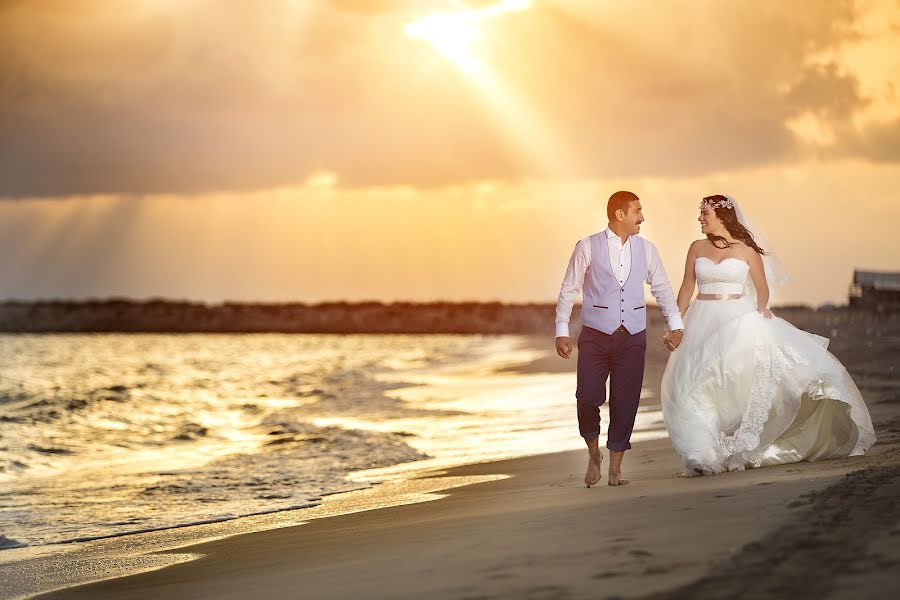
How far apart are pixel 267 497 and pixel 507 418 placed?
318 inches

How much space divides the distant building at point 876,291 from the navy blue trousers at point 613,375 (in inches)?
2115

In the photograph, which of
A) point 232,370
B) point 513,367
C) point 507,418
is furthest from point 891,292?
point 507,418

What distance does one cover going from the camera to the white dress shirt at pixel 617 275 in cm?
884

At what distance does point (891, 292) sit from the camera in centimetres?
5959

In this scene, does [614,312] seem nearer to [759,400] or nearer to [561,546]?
[759,400]

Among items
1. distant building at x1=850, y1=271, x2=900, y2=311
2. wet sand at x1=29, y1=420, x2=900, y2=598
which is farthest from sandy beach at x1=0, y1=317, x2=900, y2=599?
distant building at x1=850, y1=271, x2=900, y2=311

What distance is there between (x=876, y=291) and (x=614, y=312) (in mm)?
56014

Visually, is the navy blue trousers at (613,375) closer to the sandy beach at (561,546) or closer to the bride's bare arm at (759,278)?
the sandy beach at (561,546)

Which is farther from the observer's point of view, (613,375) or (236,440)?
(236,440)

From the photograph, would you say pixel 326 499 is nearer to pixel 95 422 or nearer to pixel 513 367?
pixel 95 422

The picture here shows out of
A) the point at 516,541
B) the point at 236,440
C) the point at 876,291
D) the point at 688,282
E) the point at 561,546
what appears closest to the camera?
the point at 561,546

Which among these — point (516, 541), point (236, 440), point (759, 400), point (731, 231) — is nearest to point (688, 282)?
point (731, 231)

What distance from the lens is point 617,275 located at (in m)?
8.80

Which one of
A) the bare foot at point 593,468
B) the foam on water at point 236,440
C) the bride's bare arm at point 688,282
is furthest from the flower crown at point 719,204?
the foam on water at point 236,440
